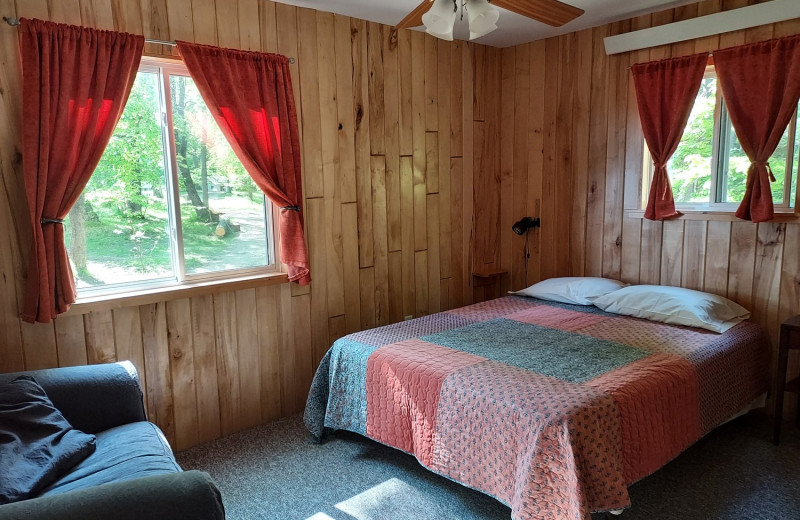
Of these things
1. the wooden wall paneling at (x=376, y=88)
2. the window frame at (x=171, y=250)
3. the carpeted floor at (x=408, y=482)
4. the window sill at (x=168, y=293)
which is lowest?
the carpeted floor at (x=408, y=482)

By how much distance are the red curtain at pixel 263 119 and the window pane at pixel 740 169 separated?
250 cm

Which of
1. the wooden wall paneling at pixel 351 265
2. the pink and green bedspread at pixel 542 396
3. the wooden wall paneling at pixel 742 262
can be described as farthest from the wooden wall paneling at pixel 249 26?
the wooden wall paneling at pixel 742 262

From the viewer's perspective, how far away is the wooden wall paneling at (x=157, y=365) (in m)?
2.78

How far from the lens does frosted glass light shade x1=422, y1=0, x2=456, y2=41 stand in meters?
2.09

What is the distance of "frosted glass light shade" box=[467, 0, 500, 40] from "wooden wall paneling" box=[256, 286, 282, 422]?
1525mm

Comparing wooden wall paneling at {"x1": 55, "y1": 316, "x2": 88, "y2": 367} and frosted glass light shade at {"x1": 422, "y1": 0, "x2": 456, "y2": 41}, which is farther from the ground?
frosted glass light shade at {"x1": 422, "y1": 0, "x2": 456, "y2": 41}

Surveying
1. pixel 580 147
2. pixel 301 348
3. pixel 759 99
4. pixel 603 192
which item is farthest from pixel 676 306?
pixel 301 348

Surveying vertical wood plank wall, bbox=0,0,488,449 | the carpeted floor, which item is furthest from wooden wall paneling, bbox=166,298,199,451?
the carpeted floor

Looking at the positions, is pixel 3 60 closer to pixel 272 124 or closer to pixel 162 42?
pixel 162 42

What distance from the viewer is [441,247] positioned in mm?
4016

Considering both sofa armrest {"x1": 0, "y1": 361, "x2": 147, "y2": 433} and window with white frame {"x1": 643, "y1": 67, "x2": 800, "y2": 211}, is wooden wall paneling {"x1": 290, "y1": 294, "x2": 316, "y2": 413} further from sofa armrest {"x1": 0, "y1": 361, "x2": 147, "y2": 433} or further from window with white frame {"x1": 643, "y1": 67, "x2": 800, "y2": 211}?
window with white frame {"x1": 643, "y1": 67, "x2": 800, "y2": 211}

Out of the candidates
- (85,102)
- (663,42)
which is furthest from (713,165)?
(85,102)

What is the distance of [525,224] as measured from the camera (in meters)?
4.11

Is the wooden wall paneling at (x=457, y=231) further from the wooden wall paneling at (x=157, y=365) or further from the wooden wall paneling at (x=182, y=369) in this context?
the wooden wall paneling at (x=157, y=365)
